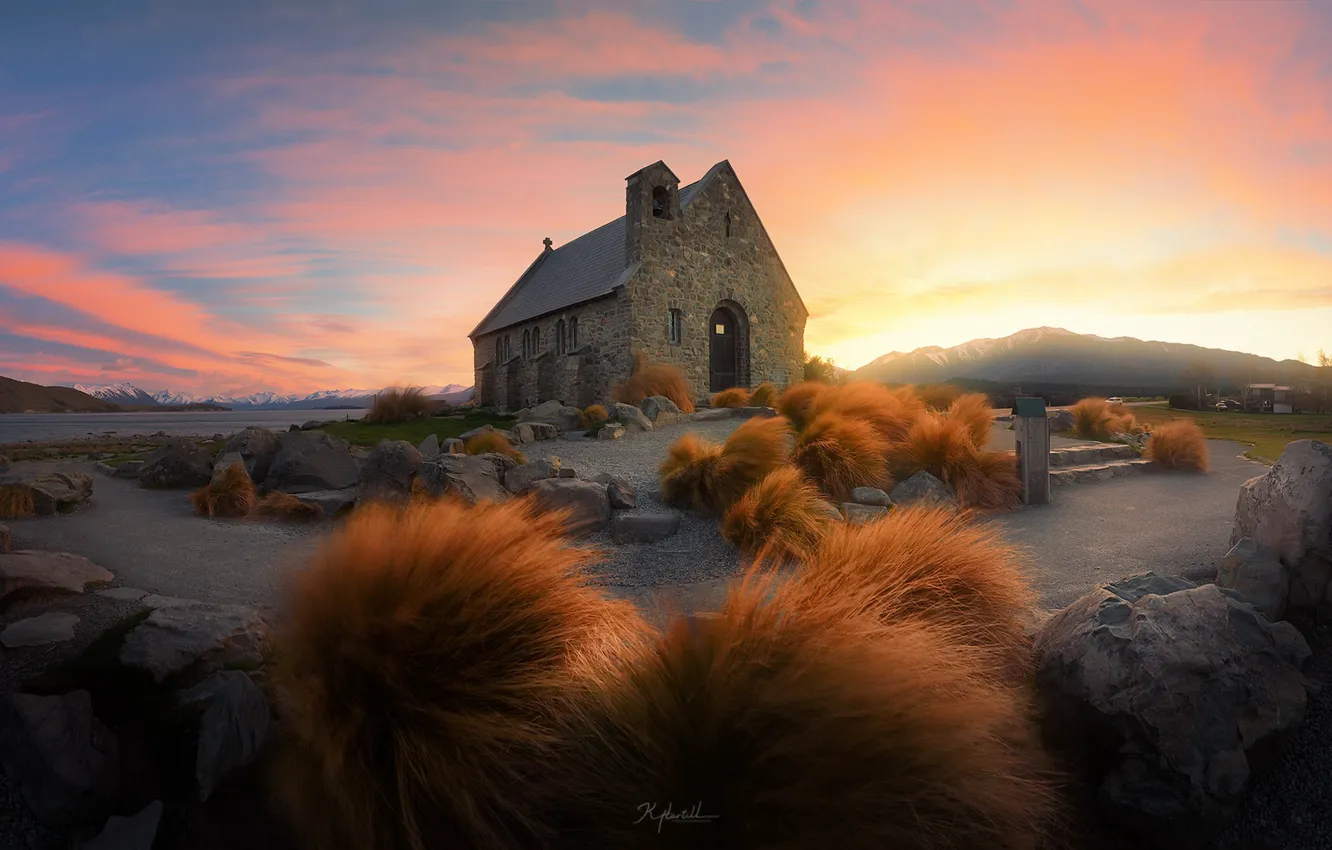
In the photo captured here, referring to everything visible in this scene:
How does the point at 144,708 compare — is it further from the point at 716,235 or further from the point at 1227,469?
the point at 716,235

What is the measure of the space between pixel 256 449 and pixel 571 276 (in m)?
15.1

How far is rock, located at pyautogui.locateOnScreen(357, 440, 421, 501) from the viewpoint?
21.0ft

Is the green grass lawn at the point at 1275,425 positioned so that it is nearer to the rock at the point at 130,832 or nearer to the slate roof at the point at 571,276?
the rock at the point at 130,832

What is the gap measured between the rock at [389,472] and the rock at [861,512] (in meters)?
4.55

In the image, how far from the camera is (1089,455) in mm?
9695

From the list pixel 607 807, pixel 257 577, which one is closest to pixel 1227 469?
pixel 607 807

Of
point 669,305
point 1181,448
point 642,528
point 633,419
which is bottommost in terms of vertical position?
point 642,528

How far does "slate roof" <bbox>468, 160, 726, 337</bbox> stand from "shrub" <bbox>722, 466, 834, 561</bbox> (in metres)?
13.0

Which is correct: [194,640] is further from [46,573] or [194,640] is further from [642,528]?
[642,528]

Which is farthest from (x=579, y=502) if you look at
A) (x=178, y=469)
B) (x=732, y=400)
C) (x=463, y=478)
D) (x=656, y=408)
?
(x=732, y=400)

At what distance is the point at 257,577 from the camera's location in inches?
175

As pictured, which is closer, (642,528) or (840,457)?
(642,528)

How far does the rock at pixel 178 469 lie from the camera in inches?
349

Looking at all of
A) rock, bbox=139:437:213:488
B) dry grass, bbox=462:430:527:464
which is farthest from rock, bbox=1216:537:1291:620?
rock, bbox=139:437:213:488
